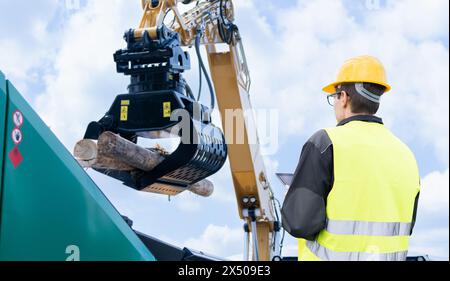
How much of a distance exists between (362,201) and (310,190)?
0.26 m

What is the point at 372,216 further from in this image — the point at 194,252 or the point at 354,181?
the point at 194,252

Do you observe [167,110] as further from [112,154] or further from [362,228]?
[362,228]

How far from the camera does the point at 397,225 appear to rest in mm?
3053

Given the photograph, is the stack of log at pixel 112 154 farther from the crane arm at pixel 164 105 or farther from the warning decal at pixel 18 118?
the warning decal at pixel 18 118

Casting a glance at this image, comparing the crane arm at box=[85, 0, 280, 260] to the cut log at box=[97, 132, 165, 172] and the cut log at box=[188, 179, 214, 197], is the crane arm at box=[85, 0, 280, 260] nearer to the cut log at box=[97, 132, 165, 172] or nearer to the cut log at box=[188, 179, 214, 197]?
the cut log at box=[97, 132, 165, 172]

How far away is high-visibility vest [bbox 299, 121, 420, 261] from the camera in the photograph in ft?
9.55

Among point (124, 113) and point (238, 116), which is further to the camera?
point (238, 116)

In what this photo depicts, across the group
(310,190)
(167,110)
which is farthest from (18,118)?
(167,110)

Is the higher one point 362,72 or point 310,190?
Answer: point 362,72

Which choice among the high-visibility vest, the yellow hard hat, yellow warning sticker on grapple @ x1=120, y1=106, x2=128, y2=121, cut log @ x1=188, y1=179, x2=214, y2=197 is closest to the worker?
the high-visibility vest

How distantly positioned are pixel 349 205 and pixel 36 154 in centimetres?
146

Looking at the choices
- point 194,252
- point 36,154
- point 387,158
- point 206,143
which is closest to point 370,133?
point 387,158

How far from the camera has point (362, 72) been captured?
3.16m

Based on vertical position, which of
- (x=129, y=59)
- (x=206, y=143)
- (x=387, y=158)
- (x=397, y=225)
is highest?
(x=129, y=59)
